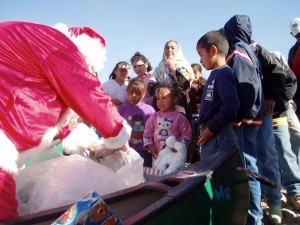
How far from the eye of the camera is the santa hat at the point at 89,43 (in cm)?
154

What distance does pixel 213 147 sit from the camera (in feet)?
8.00

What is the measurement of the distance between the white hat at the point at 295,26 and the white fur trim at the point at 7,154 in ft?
11.0

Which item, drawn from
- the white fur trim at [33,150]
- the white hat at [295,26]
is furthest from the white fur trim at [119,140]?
the white hat at [295,26]

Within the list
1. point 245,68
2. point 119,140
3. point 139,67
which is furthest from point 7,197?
point 139,67

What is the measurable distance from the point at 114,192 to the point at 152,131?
6.13 ft

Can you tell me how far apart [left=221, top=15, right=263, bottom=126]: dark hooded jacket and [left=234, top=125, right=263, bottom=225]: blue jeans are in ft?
0.25

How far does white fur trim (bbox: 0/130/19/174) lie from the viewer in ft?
3.96

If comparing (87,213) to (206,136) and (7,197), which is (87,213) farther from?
(206,136)

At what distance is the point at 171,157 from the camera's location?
2949 millimetres

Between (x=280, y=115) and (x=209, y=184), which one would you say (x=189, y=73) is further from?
(x=209, y=184)

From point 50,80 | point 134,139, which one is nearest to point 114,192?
point 50,80

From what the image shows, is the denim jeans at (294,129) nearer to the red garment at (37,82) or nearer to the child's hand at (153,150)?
the child's hand at (153,150)

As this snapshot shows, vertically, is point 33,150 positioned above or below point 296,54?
below

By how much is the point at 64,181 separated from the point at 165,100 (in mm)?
1998
